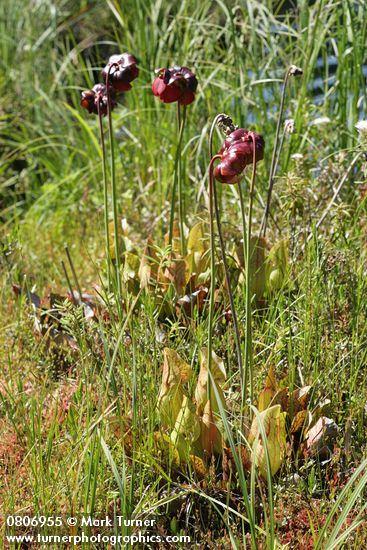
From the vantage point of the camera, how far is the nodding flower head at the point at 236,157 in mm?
1791

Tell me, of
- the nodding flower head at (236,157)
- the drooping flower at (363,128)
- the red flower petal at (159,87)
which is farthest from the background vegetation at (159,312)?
the red flower petal at (159,87)

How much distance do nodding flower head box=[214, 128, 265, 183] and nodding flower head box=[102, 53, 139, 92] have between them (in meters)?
0.67

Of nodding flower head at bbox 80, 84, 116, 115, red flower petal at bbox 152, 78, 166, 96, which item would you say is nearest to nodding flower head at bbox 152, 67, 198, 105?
red flower petal at bbox 152, 78, 166, 96

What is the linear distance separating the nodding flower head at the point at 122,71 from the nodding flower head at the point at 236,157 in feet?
2.19

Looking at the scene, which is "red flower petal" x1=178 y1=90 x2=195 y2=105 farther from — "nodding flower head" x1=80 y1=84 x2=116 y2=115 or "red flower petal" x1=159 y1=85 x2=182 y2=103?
"nodding flower head" x1=80 y1=84 x2=116 y2=115

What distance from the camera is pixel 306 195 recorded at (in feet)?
10.1

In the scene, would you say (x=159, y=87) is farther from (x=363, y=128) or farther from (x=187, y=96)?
(x=363, y=128)

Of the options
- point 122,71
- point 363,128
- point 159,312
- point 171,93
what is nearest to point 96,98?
point 122,71

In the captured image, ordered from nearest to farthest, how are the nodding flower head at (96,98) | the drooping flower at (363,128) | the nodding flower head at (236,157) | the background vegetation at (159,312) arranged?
the nodding flower head at (236,157) < the background vegetation at (159,312) < the drooping flower at (363,128) < the nodding flower head at (96,98)

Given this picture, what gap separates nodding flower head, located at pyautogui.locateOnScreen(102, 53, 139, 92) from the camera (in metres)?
2.39

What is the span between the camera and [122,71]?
7.85 feet

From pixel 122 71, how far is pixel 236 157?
765mm

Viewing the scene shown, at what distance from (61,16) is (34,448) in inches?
191

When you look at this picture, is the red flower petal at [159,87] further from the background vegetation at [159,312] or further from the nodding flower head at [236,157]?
the nodding flower head at [236,157]
